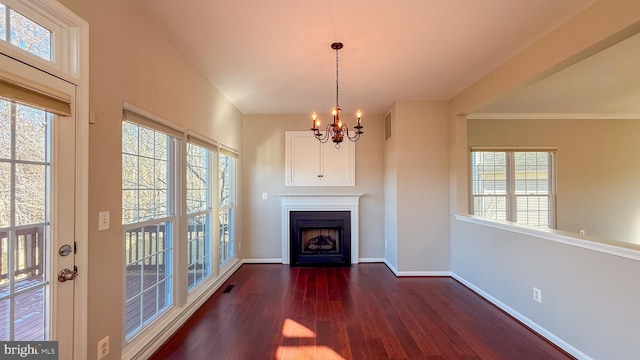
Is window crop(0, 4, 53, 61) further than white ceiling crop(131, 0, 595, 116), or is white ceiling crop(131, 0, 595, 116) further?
white ceiling crop(131, 0, 595, 116)

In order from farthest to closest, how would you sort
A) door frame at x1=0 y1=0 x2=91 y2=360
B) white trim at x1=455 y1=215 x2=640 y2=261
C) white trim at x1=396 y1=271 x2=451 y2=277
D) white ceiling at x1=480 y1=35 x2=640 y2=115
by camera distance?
white trim at x1=396 y1=271 x2=451 y2=277
white ceiling at x1=480 y1=35 x2=640 y2=115
white trim at x1=455 y1=215 x2=640 y2=261
door frame at x1=0 y1=0 x2=91 y2=360

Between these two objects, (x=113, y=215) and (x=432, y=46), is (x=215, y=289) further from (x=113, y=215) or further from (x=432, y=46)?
(x=432, y=46)

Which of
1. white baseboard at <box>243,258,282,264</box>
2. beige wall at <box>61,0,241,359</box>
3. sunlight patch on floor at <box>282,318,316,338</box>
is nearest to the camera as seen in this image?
beige wall at <box>61,0,241,359</box>

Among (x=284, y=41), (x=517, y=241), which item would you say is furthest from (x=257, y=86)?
(x=517, y=241)

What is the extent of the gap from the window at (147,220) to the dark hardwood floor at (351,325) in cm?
40

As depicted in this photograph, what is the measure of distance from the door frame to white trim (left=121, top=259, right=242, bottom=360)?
57 centimetres

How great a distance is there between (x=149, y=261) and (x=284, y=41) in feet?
7.51

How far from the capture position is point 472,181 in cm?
505

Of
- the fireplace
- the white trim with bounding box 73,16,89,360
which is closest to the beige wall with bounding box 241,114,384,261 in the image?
the fireplace

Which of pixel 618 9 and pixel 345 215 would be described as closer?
pixel 618 9

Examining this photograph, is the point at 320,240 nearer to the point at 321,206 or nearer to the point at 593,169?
the point at 321,206

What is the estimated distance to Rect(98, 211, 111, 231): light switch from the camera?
1737 millimetres

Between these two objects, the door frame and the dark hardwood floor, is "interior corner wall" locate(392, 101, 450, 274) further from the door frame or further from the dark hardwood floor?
the door frame

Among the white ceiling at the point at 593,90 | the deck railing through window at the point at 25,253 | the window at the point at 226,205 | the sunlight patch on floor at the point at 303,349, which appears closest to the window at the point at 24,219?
the deck railing through window at the point at 25,253
